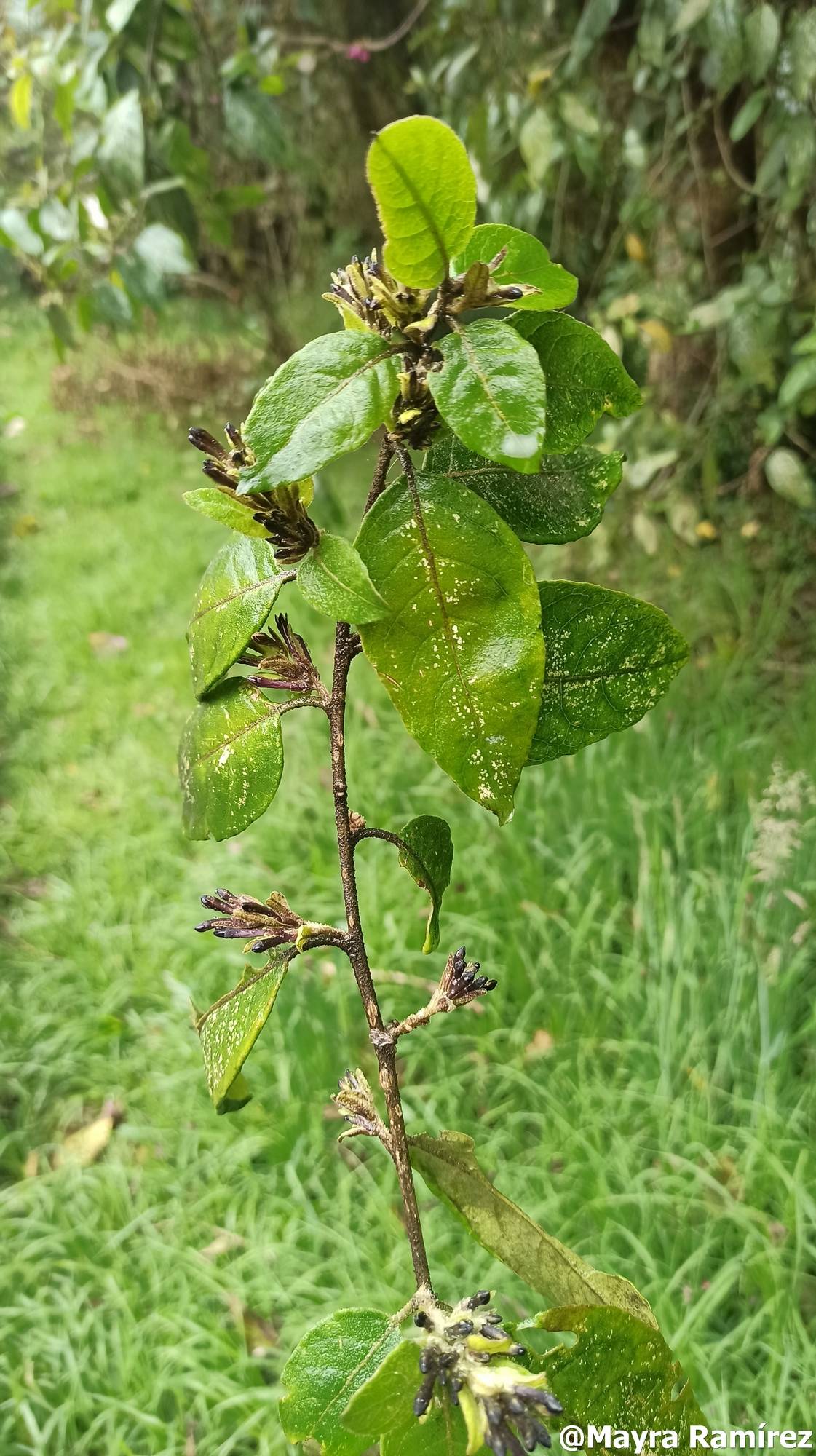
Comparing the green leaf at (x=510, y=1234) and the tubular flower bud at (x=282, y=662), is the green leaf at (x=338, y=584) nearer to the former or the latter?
the tubular flower bud at (x=282, y=662)

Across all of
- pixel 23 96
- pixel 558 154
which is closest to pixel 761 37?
pixel 558 154

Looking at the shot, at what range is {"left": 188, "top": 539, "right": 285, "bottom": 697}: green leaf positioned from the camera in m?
0.33

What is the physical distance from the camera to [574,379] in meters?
0.31

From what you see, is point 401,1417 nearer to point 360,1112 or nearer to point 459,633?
point 360,1112

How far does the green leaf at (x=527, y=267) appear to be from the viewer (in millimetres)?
303

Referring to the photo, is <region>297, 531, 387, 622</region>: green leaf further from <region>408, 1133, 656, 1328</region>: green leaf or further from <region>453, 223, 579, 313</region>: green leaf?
<region>408, 1133, 656, 1328</region>: green leaf

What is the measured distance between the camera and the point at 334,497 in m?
1.40

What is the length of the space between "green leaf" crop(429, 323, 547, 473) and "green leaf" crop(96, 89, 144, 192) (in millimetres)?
800

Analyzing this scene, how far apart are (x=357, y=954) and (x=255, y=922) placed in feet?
0.13

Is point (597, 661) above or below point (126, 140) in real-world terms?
below

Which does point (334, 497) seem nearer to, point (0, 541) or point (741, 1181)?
point (741, 1181)

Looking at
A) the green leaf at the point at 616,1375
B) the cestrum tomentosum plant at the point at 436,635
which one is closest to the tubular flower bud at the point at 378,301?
the cestrum tomentosum plant at the point at 436,635

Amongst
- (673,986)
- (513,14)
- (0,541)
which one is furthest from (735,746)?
(0,541)

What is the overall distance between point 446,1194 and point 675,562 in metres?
1.88
